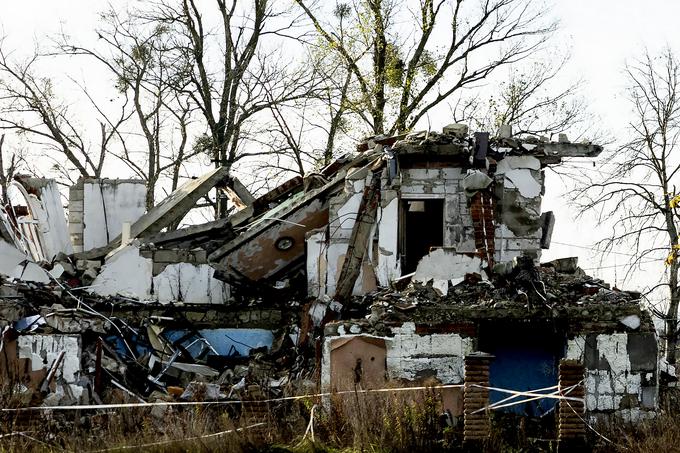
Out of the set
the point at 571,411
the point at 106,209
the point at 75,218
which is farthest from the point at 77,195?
the point at 571,411

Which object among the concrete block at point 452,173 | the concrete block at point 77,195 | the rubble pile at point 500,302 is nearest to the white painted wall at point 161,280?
the concrete block at point 77,195

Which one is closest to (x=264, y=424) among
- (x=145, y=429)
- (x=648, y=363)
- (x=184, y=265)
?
(x=145, y=429)

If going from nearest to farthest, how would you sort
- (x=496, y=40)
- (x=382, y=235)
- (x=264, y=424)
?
(x=264, y=424) → (x=382, y=235) → (x=496, y=40)

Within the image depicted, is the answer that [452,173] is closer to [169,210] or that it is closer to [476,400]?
[169,210]

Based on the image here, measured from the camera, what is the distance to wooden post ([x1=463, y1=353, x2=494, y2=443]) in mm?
12883

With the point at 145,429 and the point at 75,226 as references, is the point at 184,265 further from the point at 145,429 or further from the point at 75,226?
the point at 145,429

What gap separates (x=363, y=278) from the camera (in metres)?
19.8

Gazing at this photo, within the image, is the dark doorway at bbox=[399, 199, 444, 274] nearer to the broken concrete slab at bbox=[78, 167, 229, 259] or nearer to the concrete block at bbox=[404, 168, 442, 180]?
the concrete block at bbox=[404, 168, 442, 180]

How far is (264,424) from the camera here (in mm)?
13305

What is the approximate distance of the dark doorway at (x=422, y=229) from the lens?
20.8m

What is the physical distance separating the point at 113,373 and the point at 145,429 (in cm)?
505

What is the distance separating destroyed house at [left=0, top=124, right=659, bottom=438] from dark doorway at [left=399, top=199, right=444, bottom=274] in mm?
36

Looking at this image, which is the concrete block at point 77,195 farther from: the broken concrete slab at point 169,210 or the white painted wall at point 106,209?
Answer: the broken concrete slab at point 169,210

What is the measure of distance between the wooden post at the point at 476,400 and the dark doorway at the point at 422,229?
7.34m
